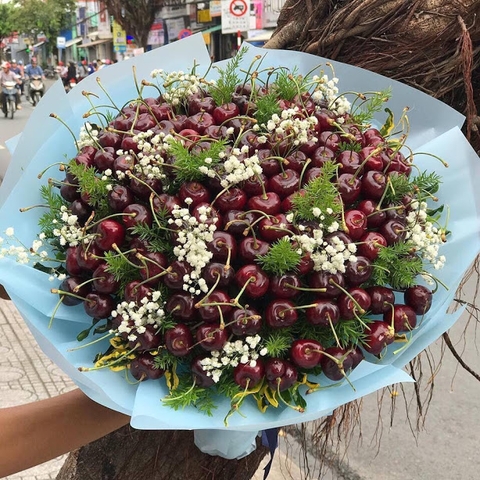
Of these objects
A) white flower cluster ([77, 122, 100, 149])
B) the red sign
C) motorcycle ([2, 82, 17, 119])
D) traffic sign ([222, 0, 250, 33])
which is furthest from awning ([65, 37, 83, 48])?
white flower cluster ([77, 122, 100, 149])

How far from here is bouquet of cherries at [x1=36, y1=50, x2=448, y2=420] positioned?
97 cm

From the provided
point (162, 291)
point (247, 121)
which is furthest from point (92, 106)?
point (162, 291)

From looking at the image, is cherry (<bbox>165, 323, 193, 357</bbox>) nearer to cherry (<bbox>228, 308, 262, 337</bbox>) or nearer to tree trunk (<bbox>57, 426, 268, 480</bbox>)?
cherry (<bbox>228, 308, 262, 337</bbox>)

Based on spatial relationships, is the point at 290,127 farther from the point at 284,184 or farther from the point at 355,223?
the point at 355,223

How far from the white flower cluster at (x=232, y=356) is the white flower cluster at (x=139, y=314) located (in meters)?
0.11

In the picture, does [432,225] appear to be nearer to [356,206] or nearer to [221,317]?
[356,206]

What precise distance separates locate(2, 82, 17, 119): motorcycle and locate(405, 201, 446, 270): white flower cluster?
18.1 meters

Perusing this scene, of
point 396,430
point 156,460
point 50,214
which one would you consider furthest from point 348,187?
point 396,430

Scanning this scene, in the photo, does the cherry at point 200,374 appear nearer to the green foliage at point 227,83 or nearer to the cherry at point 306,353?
the cherry at point 306,353

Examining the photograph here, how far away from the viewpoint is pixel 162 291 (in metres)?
1.02

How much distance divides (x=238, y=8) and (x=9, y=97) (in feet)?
26.5

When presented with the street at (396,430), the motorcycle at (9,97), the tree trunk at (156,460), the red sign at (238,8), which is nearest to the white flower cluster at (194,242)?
the tree trunk at (156,460)

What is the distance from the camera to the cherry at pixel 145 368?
1013 millimetres

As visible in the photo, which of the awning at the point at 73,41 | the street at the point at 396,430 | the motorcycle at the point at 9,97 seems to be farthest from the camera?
the awning at the point at 73,41
